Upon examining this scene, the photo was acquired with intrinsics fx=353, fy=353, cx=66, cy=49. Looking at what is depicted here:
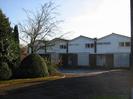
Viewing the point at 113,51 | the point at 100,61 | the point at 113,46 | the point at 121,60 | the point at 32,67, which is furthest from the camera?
the point at 100,61

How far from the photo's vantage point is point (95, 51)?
65375mm

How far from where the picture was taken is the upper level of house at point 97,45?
200 feet

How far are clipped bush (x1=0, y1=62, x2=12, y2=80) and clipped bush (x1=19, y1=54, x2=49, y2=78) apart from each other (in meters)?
1.87

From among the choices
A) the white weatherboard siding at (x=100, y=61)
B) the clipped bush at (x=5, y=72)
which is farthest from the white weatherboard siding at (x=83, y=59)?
the clipped bush at (x=5, y=72)

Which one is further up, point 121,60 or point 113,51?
point 113,51

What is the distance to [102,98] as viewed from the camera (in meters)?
16.6

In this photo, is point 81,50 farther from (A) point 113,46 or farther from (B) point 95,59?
(A) point 113,46

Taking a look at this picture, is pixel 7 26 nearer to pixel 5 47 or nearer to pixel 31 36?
pixel 5 47

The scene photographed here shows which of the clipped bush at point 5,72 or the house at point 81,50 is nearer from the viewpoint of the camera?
the clipped bush at point 5,72

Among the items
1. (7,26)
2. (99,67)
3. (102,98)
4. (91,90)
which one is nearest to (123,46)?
(99,67)

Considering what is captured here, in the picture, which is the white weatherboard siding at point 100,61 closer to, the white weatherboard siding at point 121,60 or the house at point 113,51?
the house at point 113,51

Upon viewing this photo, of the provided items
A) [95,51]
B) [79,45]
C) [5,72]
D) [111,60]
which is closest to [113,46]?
[111,60]

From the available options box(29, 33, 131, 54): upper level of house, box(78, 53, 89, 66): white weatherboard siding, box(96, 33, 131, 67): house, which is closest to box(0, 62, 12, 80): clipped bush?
box(29, 33, 131, 54): upper level of house

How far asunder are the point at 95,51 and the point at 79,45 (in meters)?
3.83
